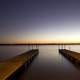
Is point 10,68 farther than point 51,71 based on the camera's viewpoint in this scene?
No

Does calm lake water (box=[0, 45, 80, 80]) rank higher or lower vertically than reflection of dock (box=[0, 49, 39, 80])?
lower

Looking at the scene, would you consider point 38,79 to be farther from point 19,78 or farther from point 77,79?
point 77,79

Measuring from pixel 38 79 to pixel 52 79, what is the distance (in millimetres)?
555

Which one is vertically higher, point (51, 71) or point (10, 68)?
point (10, 68)

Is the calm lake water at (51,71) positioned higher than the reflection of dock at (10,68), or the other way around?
the reflection of dock at (10,68)

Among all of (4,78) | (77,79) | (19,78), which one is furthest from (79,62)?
(4,78)

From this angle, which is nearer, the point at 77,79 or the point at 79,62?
the point at 77,79

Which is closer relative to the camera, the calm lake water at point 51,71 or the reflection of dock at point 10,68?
the reflection of dock at point 10,68

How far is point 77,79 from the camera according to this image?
7.99 metres

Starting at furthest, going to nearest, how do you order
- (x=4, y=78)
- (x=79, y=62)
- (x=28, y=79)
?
(x=79, y=62) < (x=28, y=79) < (x=4, y=78)

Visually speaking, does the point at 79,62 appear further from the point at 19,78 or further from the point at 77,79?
the point at 19,78

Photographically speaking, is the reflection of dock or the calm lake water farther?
the calm lake water

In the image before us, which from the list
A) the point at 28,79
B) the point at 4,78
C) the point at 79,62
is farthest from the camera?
the point at 79,62

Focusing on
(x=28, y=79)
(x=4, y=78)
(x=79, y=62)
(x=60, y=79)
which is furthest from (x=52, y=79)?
(x=79, y=62)
